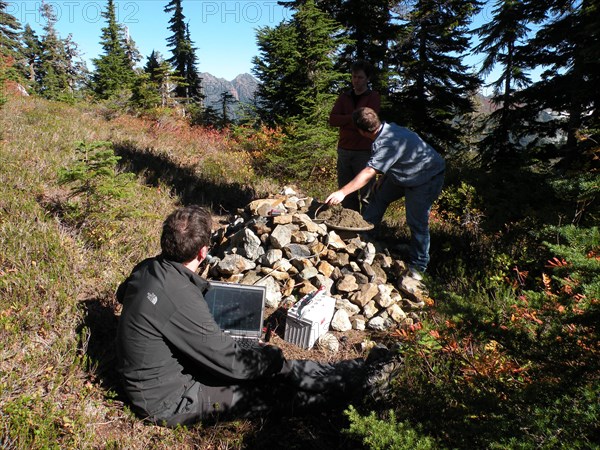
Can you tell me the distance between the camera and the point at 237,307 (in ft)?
11.5

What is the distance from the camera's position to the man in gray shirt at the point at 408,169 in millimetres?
4176

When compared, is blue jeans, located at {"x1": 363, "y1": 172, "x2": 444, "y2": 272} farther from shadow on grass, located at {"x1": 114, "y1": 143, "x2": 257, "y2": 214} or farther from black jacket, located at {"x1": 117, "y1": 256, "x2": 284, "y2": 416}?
shadow on grass, located at {"x1": 114, "y1": 143, "x2": 257, "y2": 214}

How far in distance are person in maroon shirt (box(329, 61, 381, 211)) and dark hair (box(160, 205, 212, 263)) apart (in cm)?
335

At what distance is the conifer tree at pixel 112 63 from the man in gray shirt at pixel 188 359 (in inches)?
1048

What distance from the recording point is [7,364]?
8.04 feet

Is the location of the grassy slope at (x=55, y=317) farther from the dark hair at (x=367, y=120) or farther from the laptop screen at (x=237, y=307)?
the dark hair at (x=367, y=120)

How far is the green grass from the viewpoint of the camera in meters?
1.57

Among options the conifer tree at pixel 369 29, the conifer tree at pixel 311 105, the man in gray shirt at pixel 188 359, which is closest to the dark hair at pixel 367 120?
the man in gray shirt at pixel 188 359

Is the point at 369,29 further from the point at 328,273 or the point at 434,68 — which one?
the point at 328,273

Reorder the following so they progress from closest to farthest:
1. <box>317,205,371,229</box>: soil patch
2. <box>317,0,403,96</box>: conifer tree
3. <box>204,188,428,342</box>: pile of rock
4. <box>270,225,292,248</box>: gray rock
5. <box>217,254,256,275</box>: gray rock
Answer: <box>204,188,428,342</box>: pile of rock → <box>217,254,256,275</box>: gray rock → <box>270,225,292,248</box>: gray rock → <box>317,205,371,229</box>: soil patch → <box>317,0,403,96</box>: conifer tree

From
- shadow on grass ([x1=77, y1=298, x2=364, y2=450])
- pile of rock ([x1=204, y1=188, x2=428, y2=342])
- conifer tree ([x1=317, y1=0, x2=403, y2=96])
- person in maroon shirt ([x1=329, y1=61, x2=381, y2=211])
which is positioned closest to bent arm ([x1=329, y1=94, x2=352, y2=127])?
person in maroon shirt ([x1=329, y1=61, x2=381, y2=211])

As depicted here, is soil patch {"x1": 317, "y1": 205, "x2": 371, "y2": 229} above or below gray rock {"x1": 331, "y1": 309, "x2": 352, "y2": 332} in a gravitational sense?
above

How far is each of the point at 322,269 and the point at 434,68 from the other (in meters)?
12.1

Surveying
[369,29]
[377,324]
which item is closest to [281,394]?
[377,324]
